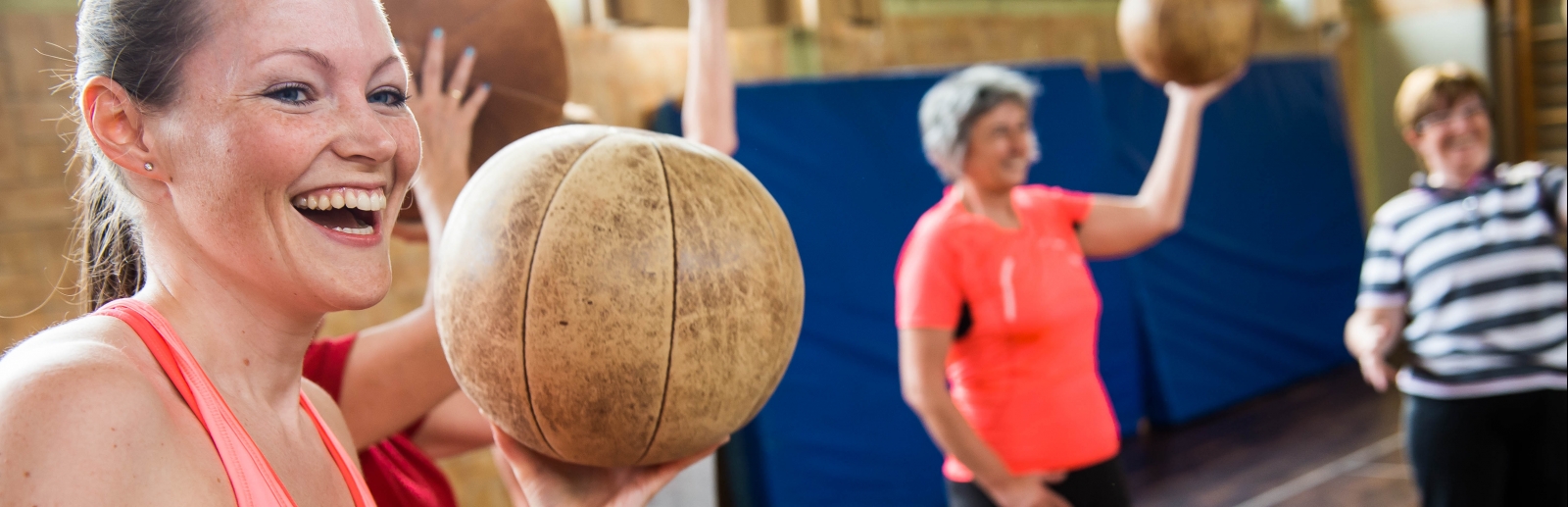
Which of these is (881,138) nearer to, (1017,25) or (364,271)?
(1017,25)

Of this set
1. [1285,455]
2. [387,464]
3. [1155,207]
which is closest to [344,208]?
[387,464]

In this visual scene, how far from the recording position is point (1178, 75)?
2215 mm

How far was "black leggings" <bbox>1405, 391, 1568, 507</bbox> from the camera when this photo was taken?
2.48 metres

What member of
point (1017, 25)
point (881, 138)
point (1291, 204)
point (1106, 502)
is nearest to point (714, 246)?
point (1106, 502)

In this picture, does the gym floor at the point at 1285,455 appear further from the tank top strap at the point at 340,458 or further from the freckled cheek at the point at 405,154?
the freckled cheek at the point at 405,154

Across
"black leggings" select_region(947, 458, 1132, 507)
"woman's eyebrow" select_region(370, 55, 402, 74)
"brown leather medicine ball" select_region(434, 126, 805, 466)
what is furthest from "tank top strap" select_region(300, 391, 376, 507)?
"black leggings" select_region(947, 458, 1132, 507)

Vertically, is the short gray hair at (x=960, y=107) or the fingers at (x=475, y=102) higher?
the fingers at (x=475, y=102)

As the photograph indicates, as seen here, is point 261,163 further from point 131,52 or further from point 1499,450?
point 1499,450

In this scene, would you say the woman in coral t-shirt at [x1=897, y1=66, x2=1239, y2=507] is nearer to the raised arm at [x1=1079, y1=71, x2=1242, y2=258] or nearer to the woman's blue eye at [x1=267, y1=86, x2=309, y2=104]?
the raised arm at [x1=1079, y1=71, x2=1242, y2=258]

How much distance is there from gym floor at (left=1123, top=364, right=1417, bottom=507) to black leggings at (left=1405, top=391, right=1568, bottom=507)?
1821 millimetres

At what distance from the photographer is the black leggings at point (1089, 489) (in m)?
2.12

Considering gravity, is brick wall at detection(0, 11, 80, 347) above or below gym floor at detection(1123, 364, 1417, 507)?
above

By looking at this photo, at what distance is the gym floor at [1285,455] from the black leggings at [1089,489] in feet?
8.30

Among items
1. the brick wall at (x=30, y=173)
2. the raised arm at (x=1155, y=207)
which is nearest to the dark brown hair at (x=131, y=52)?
the raised arm at (x=1155, y=207)
